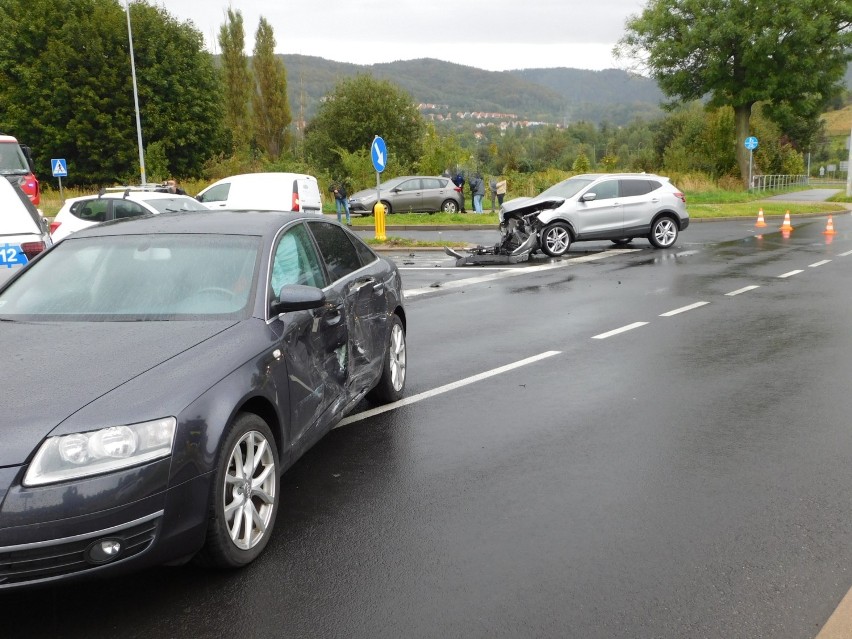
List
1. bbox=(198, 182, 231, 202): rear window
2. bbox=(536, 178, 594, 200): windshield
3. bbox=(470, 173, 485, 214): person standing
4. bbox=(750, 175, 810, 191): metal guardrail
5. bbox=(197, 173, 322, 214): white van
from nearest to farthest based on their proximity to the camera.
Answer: bbox=(536, 178, 594, 200): windshield < bbox=(197, 173, 322, 214): white van < bbox=(198, 182, 231, 202): rear window < bbox=(470, 173, 485, 214): person standing < bbox=(750, 175, 810, 191): metal guardrail

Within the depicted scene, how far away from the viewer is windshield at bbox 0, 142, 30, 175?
70.5ft

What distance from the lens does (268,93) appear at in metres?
76.3

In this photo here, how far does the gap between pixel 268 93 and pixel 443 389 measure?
73291 mm

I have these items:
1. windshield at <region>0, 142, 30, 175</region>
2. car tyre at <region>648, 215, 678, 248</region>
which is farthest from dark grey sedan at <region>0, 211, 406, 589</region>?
windshield at <region>0, 142, 30, 175</region>

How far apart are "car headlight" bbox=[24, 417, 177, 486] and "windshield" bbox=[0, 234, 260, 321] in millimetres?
1088

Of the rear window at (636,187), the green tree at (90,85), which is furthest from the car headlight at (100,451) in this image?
the green tree at (90,85)

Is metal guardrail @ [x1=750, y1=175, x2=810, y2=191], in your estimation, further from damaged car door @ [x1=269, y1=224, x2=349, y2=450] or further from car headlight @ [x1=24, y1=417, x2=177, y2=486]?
car headlight @ [x1=24, y1=417, x2=177, y2=486]

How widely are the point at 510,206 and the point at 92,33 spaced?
3670cm

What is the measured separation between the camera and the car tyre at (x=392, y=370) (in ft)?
21.6

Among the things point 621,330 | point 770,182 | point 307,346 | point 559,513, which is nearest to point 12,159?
point 621,330

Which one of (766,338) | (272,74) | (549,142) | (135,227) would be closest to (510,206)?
(766,338)

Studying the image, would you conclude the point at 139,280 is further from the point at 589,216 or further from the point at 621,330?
the point at 589,216

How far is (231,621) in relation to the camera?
11.5ft

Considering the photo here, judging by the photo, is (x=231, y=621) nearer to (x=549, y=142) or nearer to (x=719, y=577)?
(x=719, y=577)
